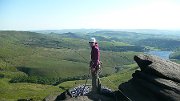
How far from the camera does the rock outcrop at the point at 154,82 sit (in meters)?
30.6

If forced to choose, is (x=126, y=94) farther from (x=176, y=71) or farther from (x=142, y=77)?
(x=176, y=71)

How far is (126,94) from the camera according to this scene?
3338 cm

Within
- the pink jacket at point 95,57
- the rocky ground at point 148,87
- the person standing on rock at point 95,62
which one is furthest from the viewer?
the pink jacket at point 95,57

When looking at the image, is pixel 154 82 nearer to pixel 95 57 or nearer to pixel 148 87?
pixel 148 87

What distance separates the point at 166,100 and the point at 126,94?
521 centimetres

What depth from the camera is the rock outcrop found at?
30558 mm

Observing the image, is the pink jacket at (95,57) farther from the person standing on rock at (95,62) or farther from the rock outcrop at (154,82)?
the rock outcrop at (154,82)

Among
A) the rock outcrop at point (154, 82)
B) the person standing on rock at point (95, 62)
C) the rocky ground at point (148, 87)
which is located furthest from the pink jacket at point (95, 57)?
the rock outcrop at point (154, 82)

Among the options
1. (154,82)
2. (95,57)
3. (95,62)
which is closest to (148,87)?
(154,82)

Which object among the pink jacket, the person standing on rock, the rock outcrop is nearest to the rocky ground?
the rock outcrop

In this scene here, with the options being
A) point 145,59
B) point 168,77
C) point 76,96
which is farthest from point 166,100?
point 76,96

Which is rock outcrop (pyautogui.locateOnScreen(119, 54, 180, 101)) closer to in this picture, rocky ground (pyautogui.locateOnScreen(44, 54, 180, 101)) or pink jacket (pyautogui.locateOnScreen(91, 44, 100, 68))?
rocky ground (pyautogui.locateOnScreen(44, 54, 180, 101))

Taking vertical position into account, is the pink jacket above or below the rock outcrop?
above

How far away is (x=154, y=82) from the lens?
31.8 m
